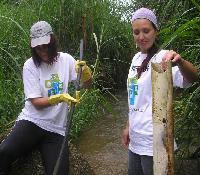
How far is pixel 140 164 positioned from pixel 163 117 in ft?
2.13

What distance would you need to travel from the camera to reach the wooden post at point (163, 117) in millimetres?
1937

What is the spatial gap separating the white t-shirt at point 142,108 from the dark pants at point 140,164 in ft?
0.13

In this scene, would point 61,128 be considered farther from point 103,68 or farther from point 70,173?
point 103,68

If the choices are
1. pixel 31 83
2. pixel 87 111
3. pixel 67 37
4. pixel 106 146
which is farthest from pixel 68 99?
pixel 67 37

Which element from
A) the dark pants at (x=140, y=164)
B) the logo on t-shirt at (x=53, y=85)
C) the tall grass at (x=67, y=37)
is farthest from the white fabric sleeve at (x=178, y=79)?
the tall grass at (x=67, y=37)

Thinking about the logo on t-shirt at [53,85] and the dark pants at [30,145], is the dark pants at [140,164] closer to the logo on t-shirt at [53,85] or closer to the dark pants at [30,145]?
the dark pants at [30,145]

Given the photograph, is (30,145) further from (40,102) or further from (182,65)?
(182,65)

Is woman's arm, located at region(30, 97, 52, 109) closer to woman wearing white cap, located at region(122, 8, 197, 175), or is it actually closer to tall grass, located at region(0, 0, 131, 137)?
woman wearing white cap, located at region(122, 8, 197, 175)

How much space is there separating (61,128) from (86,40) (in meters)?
3.62

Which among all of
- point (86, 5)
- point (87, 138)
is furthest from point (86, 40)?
point (87, 138)

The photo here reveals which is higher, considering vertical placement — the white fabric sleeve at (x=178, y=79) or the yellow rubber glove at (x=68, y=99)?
the white fabric sleeve at (x=178, y=79)

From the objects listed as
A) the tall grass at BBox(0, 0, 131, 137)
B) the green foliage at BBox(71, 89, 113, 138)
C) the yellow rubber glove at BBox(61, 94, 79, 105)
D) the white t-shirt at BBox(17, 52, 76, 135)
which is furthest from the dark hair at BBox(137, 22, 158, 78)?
the green foliage at BBox(71, 89, 113, 138)

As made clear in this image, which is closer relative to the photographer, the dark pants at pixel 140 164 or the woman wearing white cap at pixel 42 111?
the dark pants at pixel 140 164

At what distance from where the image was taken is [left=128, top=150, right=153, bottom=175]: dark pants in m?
2.36
